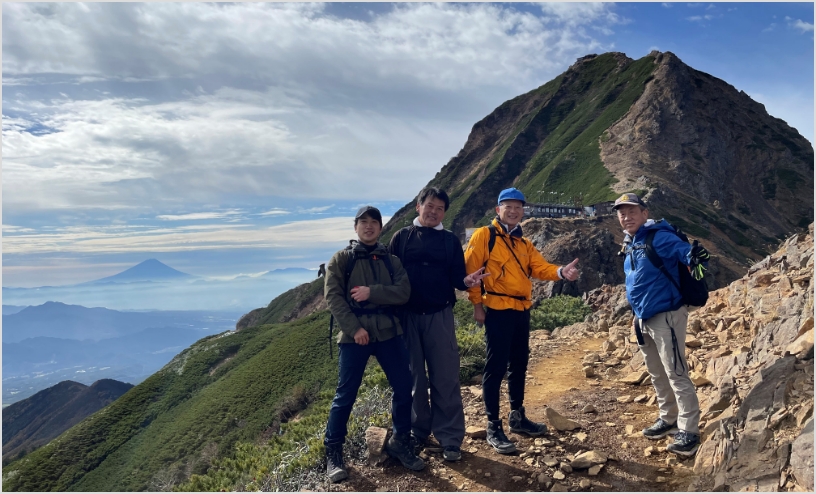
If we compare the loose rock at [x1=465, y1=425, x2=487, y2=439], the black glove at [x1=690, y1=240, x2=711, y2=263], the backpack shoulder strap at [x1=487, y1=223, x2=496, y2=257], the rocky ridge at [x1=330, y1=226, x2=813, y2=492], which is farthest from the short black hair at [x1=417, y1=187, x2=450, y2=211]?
the loose rock at [x1=465, y1=425, x2=487, y2=439]

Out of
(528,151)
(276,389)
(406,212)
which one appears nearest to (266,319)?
(406,212)

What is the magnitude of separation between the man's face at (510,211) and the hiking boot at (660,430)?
2836 millimetres

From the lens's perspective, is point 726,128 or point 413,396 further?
point 726,128

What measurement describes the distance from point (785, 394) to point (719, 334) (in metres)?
4.00

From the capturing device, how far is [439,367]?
17.5ft

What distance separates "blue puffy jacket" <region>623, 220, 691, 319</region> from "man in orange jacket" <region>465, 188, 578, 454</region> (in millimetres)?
669

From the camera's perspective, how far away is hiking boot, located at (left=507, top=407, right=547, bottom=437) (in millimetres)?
5777

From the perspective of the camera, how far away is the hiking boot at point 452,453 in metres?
5.21

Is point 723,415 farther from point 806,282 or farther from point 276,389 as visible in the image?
point 276,389

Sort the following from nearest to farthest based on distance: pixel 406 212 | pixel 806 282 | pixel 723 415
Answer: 1. pixel 723 415
2. pixel 806 282
3. pixel 406 212

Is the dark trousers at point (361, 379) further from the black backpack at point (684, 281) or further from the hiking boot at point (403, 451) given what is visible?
the black backpack at point (684, 281)

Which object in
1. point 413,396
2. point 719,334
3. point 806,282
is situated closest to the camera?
point 413,396

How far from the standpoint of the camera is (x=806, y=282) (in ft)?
24.0

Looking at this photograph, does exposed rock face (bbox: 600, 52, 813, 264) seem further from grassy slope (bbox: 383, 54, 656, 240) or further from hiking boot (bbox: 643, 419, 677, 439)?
hiking boot (bbox: 643, 419, 677, 439)
